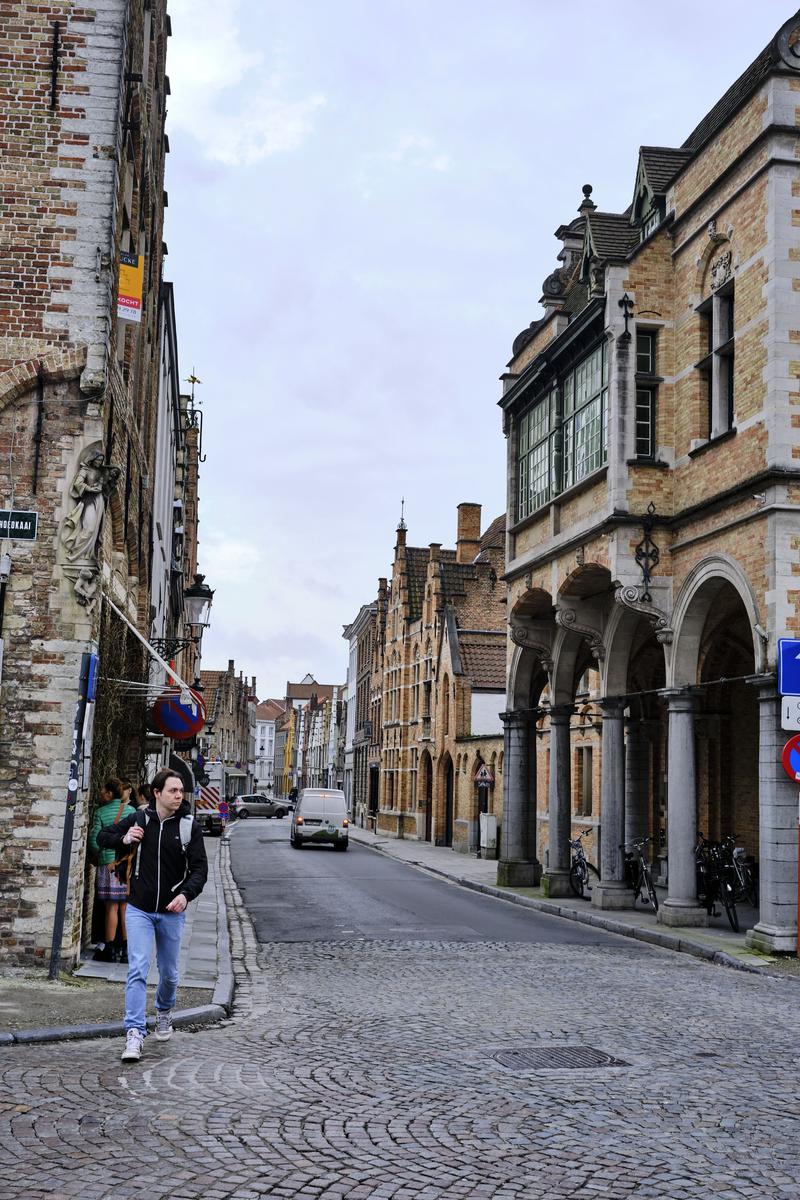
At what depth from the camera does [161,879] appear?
7996 mm

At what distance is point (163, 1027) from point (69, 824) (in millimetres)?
2403

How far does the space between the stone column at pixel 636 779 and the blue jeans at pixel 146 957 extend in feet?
55.7

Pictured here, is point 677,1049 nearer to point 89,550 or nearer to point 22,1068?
point 22,1068

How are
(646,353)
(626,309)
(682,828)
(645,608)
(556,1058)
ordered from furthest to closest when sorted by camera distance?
(646,353) → (626,309) → (645,608) → (682,828) → (556,1058)

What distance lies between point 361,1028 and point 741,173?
11955mm

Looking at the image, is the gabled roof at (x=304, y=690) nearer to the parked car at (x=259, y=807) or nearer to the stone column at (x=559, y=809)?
the parked car at (x=259, y=807)

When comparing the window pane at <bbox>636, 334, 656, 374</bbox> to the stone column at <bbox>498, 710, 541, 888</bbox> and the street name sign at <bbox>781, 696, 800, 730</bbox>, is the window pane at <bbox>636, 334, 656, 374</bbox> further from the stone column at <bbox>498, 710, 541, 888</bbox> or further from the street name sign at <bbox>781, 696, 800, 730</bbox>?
the stone column at <bbox>498, 710, 541, 888</bbox>

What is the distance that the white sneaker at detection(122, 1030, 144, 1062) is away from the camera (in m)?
7.45

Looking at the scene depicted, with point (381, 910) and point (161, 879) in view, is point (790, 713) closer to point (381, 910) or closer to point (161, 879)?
point (381, 910)

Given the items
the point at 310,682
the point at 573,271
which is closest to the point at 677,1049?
the point at 573,271

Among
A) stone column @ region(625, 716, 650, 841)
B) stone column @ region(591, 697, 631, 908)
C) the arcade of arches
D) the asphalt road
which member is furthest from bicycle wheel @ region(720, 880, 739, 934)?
stone column @ region(625, 716, 650, 841)

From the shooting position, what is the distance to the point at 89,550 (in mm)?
11109

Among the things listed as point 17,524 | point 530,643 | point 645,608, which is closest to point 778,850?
point 645,608

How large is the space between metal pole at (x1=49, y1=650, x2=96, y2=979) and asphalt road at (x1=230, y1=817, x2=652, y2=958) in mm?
5278
